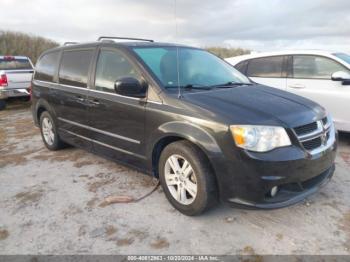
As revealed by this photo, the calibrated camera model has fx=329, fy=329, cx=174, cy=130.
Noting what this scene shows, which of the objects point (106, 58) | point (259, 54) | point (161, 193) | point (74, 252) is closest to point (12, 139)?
point (106, 58)

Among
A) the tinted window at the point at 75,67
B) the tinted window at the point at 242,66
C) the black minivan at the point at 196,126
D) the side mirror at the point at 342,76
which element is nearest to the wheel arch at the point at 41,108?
the tinted window at the point at 75,67

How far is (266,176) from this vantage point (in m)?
2.78

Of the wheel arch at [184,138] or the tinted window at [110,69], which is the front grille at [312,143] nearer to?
the wheel arch at [184,138]

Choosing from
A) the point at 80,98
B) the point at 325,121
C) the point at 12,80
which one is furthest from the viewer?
the point at 12,80

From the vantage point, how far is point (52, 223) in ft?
10.6

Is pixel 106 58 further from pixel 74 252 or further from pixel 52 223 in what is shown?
pixel 74 252

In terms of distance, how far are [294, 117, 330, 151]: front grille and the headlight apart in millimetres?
236

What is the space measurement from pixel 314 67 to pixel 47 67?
457cm

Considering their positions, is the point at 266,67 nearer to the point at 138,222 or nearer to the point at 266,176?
the point at 266,176

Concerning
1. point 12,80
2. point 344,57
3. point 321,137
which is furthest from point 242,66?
point 12,80

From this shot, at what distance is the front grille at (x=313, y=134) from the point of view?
2.97m

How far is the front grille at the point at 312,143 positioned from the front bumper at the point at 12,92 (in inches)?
382

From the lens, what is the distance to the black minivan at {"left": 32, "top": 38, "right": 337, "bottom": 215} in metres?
2.83

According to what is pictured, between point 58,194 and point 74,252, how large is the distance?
126 cm
